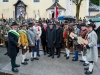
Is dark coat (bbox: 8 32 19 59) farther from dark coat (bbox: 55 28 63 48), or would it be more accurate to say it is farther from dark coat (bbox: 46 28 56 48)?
dark coat (bbox: 55 28 63 48)

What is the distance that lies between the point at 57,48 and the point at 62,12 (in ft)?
84.9

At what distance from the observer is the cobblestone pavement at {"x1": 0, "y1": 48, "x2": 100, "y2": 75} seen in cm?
883

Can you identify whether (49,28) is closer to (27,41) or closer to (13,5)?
(27,41)

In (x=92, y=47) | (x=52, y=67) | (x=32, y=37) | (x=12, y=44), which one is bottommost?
(x=52, y=67)

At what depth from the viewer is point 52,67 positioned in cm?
957

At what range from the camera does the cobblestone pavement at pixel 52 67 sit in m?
8.83

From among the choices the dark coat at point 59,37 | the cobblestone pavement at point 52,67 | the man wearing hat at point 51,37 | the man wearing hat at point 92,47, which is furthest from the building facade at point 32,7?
the man wearing hat at point 92,47

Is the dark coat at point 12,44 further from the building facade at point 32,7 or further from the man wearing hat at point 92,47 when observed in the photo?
the building facade at point 32,7

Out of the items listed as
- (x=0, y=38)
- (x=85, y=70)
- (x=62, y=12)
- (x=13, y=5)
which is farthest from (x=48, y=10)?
(x=85, y=70)

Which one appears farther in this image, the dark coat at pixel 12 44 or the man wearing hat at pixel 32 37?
the man wearing hat at pixel 32 37

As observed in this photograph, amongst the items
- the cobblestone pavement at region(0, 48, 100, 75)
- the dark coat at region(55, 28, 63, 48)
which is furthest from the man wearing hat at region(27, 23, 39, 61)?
the dark coat at region(55, 28, 63, 48)

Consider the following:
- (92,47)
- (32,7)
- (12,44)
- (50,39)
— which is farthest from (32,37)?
(32,7)

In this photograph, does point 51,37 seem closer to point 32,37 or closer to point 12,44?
point 32,37

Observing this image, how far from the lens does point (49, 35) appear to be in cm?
1152
